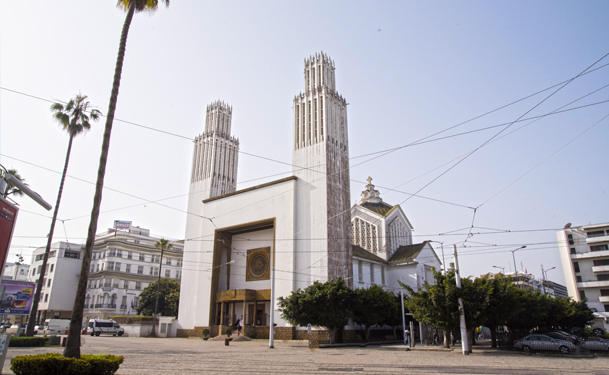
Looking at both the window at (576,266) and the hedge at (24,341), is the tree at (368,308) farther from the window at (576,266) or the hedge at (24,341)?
the window at (576,266)

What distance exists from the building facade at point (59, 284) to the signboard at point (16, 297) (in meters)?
44.8

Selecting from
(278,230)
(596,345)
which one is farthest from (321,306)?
(596,345)

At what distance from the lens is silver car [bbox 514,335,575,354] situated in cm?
2136

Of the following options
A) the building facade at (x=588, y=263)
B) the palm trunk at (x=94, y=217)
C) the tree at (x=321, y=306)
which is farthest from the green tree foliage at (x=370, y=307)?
the building facade at (x=588, y=263)

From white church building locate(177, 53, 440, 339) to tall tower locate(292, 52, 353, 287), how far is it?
3.6 inches

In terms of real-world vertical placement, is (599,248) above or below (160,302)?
above

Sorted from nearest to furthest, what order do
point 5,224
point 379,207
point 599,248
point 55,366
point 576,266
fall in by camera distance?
1. point 55,366
2. point 5,224
3. point 379,207
4. point 599,248
5. point 576,266

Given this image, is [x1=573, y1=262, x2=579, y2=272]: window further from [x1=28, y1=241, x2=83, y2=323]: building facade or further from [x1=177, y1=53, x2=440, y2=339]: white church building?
[x1=28, y1=241, x2=83, y2=323]: building facade

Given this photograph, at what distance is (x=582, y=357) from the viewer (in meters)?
19.8

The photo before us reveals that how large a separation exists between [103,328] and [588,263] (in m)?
62.9

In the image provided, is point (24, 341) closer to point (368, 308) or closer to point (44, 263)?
point (44, 263)

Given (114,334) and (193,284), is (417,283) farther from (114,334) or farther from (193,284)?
(114,334)

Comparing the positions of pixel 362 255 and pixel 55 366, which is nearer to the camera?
pixel 55 366

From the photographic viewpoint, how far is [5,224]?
10.4 meters
